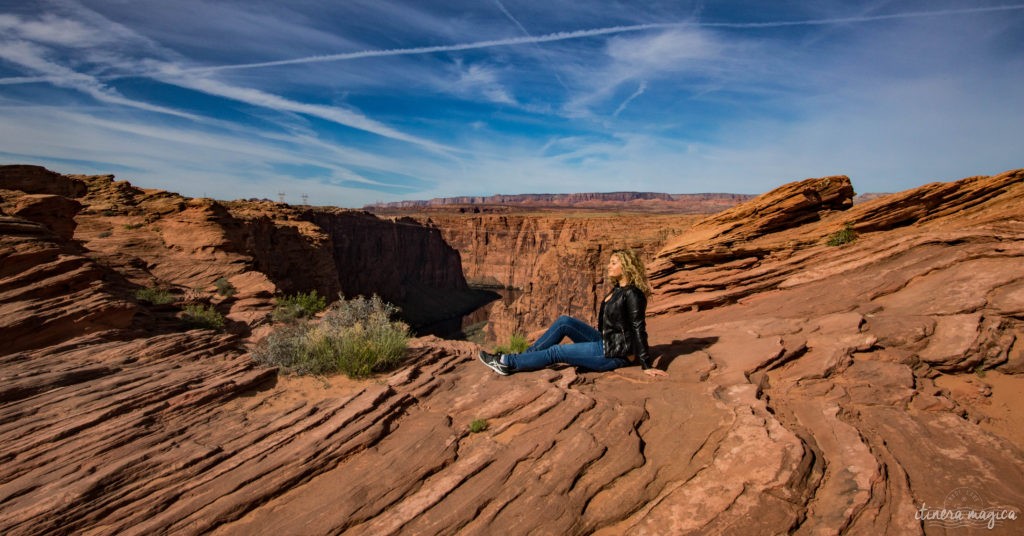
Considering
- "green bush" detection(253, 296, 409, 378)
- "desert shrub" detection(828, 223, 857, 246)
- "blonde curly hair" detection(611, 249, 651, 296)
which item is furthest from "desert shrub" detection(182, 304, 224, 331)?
"desert shrub" detection(828, 223, 857, 246)

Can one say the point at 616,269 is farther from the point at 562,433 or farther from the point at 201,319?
the point at 201,319

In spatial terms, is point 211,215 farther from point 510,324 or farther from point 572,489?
point 510,324

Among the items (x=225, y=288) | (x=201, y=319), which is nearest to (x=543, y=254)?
(x=225, y=288)

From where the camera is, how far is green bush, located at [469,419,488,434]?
4.31m

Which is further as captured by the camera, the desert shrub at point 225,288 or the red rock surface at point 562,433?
the desert shrub at point 225,288

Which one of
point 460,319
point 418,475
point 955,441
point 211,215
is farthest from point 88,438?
point 460,319

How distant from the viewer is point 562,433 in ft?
13.7

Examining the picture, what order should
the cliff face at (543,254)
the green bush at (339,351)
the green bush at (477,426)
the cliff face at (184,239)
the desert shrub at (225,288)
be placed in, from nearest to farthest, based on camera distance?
the green bush at (477,426)
the green bush at (339,351)
the cliff face at (184,239)
the desert shrub at (225,288)
the cliff face at (543,254)

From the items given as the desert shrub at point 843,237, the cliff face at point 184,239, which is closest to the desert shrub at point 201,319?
the cliff face at point 184,239

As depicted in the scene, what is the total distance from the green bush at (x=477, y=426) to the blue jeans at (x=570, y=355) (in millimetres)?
1430

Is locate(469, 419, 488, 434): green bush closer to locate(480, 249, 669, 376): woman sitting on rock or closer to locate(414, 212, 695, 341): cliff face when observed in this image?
locate(480, 249, 669, 376): woman sitting on rock

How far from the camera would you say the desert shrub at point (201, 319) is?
1082 centimetres

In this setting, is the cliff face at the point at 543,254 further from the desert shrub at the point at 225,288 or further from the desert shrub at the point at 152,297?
the desert shrub at the point at 152,297

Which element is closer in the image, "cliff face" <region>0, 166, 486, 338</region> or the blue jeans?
the blue jeans
